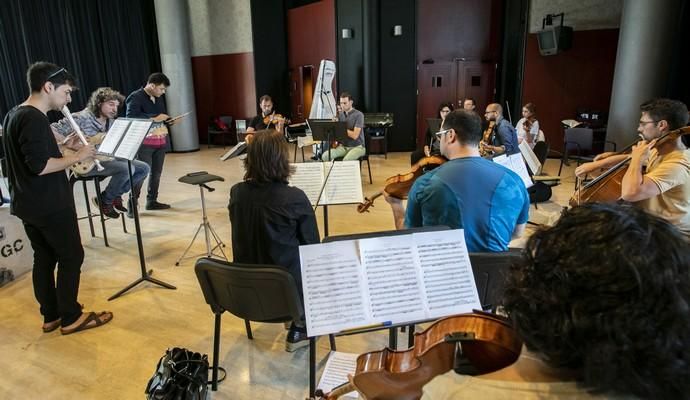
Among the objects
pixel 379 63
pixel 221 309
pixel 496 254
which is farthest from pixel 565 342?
pixel 379 63

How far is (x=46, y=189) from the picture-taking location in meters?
2.70

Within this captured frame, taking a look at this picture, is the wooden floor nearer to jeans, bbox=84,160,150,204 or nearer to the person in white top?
jeans, bbox=84,160,150,204

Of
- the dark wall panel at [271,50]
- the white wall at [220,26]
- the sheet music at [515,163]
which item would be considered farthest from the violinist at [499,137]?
the white wall at [220,26]

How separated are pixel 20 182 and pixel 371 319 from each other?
7.71ft

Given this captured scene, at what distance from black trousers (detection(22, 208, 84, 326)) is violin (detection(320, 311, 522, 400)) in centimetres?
229

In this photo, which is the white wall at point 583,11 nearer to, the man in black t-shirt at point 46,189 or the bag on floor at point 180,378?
the man in black t-shirt at point 46,189

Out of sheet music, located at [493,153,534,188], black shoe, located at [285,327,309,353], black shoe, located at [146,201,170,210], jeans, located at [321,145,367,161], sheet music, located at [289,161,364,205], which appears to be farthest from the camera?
jeans, located at [321,145,367,161]

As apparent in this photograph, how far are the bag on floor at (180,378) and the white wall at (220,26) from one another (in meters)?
10.2

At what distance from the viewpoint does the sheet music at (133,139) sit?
127 inches

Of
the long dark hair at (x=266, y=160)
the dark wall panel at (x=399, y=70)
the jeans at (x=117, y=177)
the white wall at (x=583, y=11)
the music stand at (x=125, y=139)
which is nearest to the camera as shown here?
the long dark hair at (x=266, y=160)

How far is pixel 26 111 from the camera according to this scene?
2521mm

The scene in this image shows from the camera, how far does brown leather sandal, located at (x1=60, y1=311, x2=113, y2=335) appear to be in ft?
9.91

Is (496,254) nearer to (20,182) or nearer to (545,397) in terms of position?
(545,397)

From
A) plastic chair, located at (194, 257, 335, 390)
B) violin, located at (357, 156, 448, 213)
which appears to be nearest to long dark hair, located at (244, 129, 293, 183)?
plastic chair, located at (194, 257, 335, 390)
